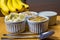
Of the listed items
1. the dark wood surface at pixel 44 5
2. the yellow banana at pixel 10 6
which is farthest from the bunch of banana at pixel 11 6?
the dark wood surface at pixel 44 5

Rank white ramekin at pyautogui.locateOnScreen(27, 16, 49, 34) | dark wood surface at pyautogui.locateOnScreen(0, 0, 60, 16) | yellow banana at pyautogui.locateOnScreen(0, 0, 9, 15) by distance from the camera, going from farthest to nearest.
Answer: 1. dark wood surface at pyautogui.locateOnScreen(0, 0, 60, 16)
2. yellow banana at pyautogui.locateOnScreen(0, 0, 9, 15)
3. white ramekin at pyautogui.locateOnScreen(27, 16, 49, 34)

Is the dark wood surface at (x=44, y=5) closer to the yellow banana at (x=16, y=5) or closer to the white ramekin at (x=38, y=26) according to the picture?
the yellow banana at (x=16, y=5)

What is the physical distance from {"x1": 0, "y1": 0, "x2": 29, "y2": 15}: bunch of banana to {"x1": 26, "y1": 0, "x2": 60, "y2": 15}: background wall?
621 mm

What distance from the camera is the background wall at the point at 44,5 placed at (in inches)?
63.0

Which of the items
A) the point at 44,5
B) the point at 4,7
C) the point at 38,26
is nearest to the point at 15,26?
the point at 38,26

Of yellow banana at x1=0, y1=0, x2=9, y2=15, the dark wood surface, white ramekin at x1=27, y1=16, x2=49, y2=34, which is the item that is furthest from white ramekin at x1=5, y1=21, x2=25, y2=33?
the dark wood surface

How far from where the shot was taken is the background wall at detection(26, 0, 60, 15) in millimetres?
1600

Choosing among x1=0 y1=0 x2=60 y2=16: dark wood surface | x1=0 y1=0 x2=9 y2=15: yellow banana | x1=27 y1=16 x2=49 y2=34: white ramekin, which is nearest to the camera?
x1=27 y1=16 x2=49 y2=34: white ramekin

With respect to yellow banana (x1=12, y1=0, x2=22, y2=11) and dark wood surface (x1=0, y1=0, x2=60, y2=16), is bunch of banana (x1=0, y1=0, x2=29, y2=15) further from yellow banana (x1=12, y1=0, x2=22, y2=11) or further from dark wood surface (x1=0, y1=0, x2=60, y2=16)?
dark wood surface (x1=0, y1=0, x2=60, y2=16)

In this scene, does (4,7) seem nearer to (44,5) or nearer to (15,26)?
(15,26)

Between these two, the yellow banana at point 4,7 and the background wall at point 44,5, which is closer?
the yellow banana at point 4,7

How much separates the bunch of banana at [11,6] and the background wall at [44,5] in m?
0.62

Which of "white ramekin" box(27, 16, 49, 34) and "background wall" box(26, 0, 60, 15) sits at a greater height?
"white ramekin" box(27, 16, 49, 34)

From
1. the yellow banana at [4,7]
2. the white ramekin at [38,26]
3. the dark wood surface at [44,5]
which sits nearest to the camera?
the white ramekin at [38,26]
